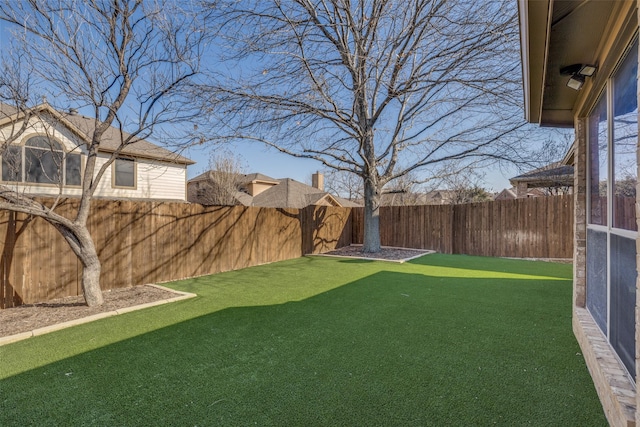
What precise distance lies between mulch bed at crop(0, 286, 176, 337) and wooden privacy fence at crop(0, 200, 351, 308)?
304 mm

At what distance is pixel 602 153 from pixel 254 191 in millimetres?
21563

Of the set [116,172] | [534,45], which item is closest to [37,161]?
[116,172]

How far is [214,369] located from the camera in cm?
271

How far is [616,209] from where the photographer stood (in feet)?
7.94

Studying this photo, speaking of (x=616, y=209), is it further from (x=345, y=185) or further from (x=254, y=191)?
(x=345, y=185)

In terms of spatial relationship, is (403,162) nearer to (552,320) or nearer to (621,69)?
(552,320)

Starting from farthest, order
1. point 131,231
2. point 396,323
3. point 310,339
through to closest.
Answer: point 131,231 < point 396,323 < point 310,339

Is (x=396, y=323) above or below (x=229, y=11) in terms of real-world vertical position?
below

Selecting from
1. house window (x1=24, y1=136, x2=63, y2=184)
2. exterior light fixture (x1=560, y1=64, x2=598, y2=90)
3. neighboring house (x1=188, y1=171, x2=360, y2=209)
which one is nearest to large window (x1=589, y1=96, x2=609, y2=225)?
exterior light fixture (x1=560, y1=64, x2=598, y2=90)

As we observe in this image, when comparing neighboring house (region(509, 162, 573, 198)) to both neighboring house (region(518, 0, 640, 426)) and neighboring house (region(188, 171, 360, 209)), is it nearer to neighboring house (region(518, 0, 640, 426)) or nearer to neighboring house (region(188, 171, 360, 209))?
neighboring house (region(518, 0, 640, 426))

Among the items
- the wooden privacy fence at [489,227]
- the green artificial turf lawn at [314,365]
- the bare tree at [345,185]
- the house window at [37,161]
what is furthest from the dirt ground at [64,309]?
the bare tree at [345,185]

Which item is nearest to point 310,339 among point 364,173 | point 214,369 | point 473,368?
point 214,369

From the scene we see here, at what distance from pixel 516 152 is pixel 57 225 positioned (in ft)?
34.2

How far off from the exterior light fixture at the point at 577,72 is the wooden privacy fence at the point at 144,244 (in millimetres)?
6685
